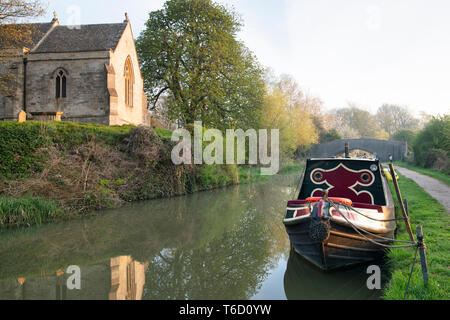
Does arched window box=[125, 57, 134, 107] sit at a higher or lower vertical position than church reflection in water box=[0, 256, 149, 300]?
higher

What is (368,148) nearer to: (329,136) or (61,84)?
(329,136)

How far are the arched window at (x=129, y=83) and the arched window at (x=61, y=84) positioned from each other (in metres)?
4.01

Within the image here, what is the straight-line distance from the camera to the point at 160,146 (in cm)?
1412

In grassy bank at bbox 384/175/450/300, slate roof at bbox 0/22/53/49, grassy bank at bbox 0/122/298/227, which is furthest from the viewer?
slate roof at bbox 0/22/53/49

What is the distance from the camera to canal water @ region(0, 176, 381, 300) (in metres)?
4.60

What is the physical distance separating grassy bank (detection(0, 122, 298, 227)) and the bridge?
35.8 metres

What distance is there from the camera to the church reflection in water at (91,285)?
14.5ft

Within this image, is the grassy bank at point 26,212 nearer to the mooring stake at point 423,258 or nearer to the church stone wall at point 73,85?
the mooring stake at point 423,258

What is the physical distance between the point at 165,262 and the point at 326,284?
9.78 feet

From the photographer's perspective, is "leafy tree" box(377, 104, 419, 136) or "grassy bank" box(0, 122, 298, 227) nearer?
"grassy bank" box(0, 122, 298, 227)

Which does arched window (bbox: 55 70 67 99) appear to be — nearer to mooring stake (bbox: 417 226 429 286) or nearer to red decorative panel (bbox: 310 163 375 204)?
red decorative panel (bbox: 310 163 375 204)

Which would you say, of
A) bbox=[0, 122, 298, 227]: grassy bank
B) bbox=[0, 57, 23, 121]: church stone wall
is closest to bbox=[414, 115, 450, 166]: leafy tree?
bbox=[0, 122, 298, 227]: grassy bank
